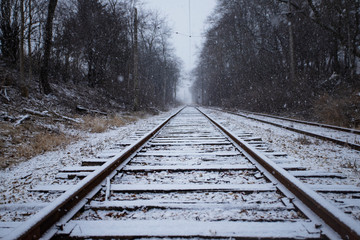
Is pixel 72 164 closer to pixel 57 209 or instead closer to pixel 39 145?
pixel 39 145

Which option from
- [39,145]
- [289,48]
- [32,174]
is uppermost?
[289,48]

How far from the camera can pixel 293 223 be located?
1.72 m

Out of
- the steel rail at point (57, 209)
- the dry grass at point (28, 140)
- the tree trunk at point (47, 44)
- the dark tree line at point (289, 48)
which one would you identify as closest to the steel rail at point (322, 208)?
the steel rail at point (57, 209)

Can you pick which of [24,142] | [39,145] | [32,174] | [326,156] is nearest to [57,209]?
[32,174]

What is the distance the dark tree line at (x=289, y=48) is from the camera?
45.1 ft

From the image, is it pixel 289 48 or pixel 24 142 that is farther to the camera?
pixel 289 48

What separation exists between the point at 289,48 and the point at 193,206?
19.9 meters

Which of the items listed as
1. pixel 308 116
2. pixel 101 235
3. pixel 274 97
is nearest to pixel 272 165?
pixel 101 235

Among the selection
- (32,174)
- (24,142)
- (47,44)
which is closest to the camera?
(32,174)

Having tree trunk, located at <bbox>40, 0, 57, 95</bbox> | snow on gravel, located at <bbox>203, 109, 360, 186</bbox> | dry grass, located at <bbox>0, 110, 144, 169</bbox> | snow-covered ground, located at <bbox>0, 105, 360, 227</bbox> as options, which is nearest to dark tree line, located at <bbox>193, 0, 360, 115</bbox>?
snow on gravel, located at <bbox>203, 109, 360, 186</bbox>

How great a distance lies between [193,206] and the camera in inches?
80.4

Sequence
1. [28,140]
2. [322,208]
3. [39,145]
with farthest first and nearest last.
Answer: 1. [28,140]
2. [39,145]
3. [322,208]

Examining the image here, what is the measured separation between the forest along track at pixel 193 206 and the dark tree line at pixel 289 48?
415 inches

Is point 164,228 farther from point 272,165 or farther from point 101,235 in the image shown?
point 272,165
